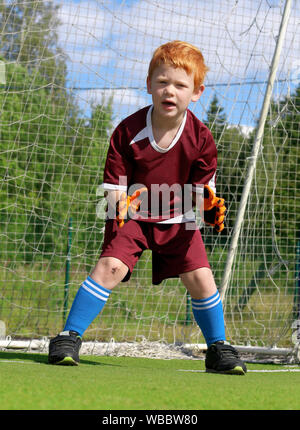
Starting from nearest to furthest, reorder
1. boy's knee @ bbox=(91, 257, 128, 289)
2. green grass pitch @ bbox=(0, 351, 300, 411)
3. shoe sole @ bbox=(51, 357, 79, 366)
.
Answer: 1. green grass pitch @ bbox=(0, 351, 300, 411)
2. shoe sole @ bbox=(51, 357, 79, 366)
3. boy's knee @ bbox=(91, 257, 128, 289)

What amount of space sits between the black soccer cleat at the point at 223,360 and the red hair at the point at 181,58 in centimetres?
123

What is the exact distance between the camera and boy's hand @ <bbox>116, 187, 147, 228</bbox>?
2486mm

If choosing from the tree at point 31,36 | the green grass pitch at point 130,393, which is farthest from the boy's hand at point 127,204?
the tree at point 31,36

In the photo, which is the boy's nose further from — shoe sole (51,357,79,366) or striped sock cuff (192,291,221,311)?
shoe sole (51,357,79,366)

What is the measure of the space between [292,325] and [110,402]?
2519 mm

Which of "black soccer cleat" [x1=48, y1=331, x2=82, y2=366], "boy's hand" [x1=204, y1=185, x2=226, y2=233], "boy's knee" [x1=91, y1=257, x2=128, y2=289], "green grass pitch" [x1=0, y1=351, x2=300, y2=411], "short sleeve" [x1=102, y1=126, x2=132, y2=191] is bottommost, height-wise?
"green grass pitch" [x1=0, y1=351, x2=300, y2=411]

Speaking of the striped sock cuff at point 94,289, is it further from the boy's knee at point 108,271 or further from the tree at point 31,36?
the tree at point 31,36

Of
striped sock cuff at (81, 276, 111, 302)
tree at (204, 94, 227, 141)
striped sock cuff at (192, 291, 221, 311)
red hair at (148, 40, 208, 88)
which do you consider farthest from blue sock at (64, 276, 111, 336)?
tree at (204, 94, 227, 141)

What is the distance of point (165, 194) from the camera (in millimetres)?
2709

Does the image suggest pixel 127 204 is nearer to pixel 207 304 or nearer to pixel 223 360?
pixel 207 304

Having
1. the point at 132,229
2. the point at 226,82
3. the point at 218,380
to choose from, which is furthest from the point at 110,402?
the point at 226,82

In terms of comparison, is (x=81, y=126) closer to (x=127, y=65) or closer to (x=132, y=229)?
(x=127, y=65)

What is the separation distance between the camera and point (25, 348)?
12.8ft

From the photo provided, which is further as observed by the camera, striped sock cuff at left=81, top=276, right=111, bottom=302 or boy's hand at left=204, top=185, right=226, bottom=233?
boy's hand at left=204, top=185, right=226, bottom=233
